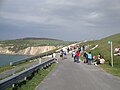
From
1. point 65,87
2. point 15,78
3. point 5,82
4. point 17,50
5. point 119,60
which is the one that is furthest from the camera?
point 17,50

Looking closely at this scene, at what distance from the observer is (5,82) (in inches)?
453

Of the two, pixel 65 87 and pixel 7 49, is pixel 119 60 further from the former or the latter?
pixel 7 49

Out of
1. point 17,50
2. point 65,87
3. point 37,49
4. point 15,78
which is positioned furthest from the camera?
point 17,50

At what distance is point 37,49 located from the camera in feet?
481

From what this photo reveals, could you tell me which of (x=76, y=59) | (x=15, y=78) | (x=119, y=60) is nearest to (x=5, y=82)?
(x=15, y=78)

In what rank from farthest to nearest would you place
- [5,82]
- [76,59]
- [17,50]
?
[17,50] < [76,59] < [5,82]

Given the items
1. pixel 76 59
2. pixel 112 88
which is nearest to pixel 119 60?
pixel 76 59

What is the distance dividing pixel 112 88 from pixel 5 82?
5.58 meters

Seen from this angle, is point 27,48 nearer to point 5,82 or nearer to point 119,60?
point 119,60

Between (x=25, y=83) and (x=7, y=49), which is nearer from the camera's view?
(x=25, y=83)

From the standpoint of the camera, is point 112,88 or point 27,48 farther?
point 27,48

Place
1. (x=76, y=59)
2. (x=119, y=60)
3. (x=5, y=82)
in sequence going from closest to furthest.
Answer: (x=5, y=82), (x=119, y=60), (x=76, y=59)

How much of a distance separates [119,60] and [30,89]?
20985 millimetres

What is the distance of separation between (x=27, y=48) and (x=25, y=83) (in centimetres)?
13657
